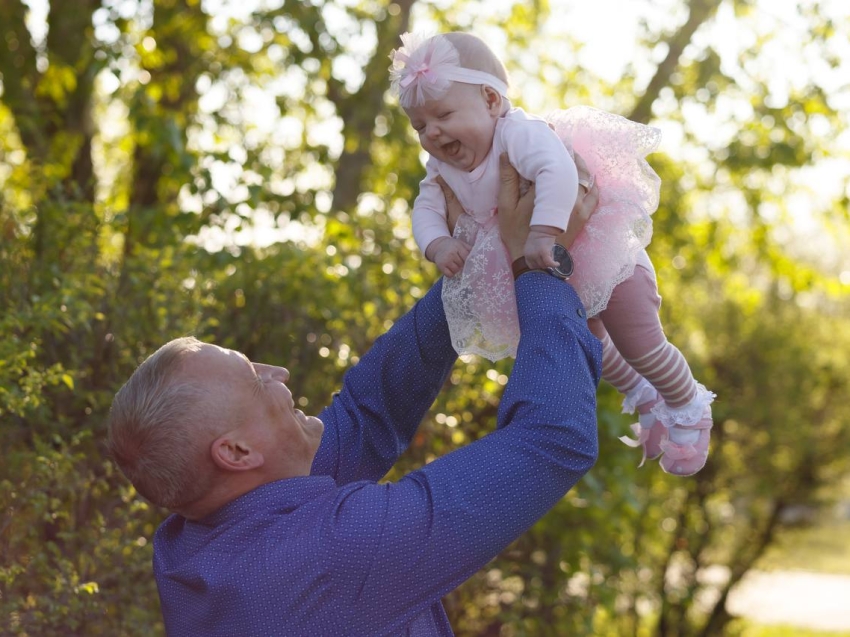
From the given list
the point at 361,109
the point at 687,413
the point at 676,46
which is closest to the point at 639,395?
the point at 687,413

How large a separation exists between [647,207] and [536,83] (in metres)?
7.11

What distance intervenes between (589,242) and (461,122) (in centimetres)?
39

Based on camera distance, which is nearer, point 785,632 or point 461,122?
point 461,122

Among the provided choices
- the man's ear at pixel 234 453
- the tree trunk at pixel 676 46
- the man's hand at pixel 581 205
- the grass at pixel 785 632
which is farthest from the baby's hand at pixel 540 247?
the grass at pixel 785 632

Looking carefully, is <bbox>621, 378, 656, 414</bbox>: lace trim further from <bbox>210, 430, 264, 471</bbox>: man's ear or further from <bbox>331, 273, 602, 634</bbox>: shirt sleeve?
<bbox>210, 430, 264, 471</bbox>: man's ear

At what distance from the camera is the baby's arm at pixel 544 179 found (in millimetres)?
2045

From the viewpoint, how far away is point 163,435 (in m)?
1.89

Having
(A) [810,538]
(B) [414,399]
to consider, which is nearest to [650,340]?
(B) [414,399]

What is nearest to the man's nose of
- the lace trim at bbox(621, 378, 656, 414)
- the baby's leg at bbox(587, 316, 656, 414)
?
the baby's leg at bbox(587, 316, 656, 414)

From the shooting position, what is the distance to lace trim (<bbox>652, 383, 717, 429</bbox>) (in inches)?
94.2

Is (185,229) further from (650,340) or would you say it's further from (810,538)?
(810,538)

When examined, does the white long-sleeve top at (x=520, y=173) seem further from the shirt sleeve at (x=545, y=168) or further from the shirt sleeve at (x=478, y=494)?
the shirt sleeve at (x=478, y=494)

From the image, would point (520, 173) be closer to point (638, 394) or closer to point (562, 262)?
point (562, 262)

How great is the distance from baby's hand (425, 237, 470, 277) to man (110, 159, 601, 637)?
0.20 m
